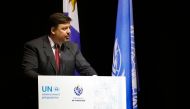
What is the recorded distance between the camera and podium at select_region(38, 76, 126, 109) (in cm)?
331

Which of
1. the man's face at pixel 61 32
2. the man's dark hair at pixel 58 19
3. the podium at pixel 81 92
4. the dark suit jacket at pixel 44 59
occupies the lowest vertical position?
the podium at pixel 81 92

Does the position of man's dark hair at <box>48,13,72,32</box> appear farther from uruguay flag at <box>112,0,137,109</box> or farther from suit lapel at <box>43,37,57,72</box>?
uruguay flag at <box>112,0,137,109</box>

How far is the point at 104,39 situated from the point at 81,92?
249 centimetres

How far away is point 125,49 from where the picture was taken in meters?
5.00

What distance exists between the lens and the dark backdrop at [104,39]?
5301mm

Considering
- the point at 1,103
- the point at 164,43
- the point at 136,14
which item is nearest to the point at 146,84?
the point at 164,43

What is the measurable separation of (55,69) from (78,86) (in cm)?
65

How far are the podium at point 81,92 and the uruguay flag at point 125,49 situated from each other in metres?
1.65

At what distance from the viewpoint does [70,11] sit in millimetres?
5066

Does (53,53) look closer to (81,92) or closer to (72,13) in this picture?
(81,92)

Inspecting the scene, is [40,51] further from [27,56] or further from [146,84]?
[146,84]

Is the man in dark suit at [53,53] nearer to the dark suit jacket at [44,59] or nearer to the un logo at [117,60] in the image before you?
the dark suit jacket at [44,59]

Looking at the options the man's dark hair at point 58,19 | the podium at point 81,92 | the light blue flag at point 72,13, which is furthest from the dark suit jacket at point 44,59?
the light blue flag at point 72,13

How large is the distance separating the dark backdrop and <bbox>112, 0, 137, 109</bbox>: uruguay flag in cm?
62
